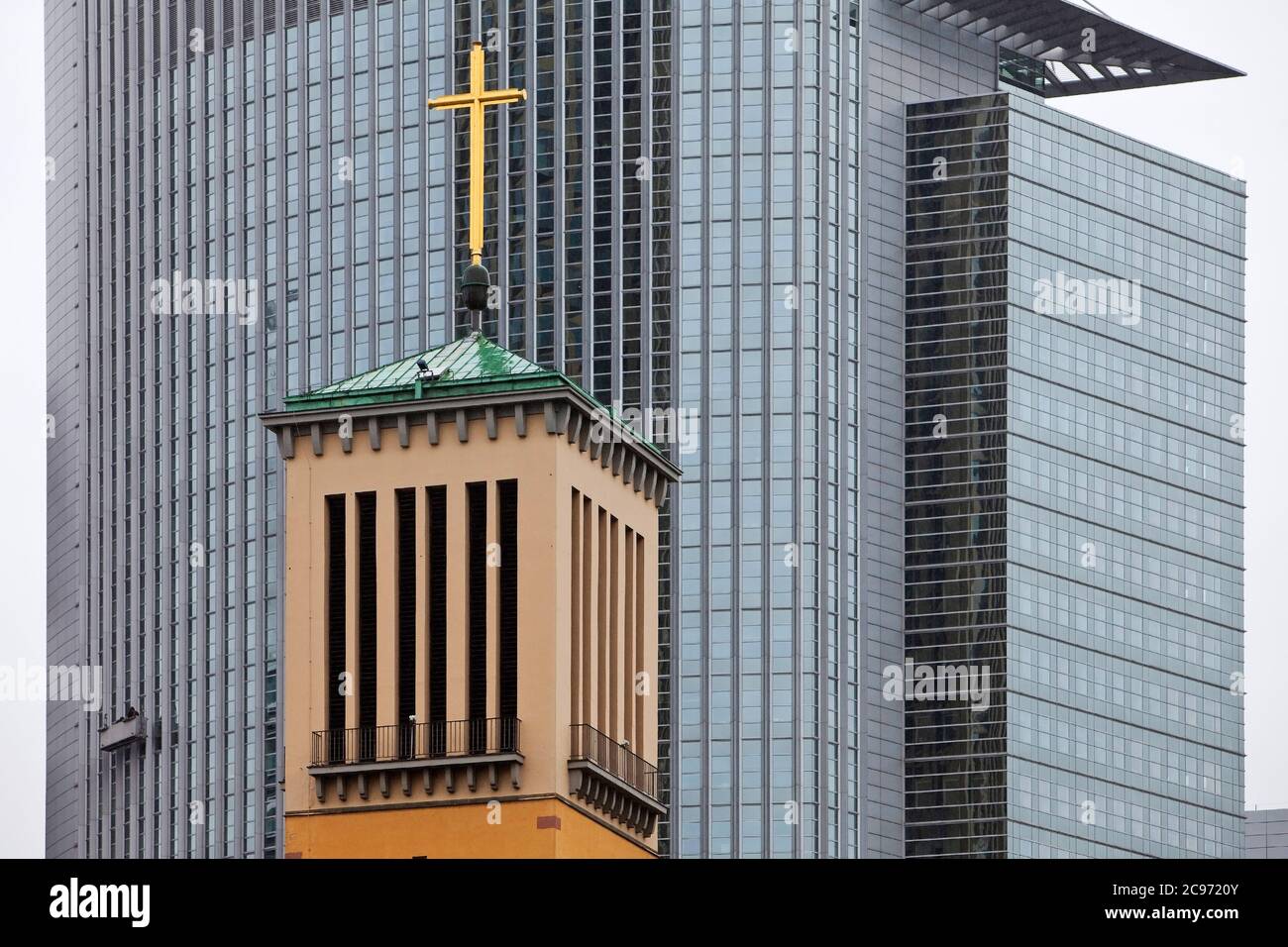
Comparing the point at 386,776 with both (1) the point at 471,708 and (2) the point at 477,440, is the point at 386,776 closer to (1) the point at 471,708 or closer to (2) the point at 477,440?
(1) the point at 471,708

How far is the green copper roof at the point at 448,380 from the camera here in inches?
3846

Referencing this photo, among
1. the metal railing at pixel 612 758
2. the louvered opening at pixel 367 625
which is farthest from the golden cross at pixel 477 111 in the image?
the metal railing at pixel 612 758

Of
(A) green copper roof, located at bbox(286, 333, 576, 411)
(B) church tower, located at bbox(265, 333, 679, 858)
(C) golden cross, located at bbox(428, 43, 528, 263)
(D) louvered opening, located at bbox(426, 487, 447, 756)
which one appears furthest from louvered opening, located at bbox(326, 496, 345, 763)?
(C) golden cross, located at bbox(428, 43, 528, 263)

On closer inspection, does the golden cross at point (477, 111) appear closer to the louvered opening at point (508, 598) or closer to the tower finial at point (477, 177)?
the tower finial at point (477, 177)

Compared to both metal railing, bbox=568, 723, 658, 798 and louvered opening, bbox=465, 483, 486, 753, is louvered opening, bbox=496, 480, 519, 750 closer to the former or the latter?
louvered opening, bbox=465, 483, 486, 753

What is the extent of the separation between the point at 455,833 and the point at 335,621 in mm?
7499

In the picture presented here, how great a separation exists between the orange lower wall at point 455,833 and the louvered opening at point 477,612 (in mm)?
1976

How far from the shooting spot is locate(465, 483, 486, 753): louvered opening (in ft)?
→ 310
